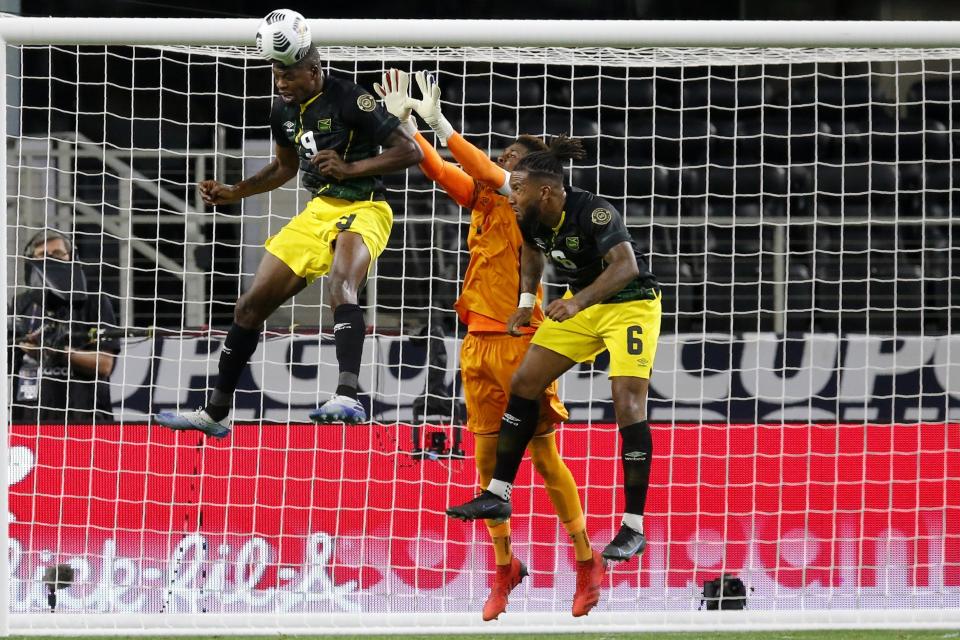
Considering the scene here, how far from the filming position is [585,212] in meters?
5.41

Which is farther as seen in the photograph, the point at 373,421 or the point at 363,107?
the point at 373,421

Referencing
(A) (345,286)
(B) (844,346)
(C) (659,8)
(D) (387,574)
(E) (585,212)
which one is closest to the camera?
(A) (345,286)

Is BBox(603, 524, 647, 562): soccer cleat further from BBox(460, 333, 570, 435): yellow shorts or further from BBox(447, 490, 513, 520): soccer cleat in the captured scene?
BBox(460, 333, 570, 435): yellow shorts

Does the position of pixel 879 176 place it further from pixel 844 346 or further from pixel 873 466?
pixel 873 466

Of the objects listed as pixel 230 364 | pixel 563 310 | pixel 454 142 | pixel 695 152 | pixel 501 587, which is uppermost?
pixel 695 152

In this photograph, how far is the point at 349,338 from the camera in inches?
198

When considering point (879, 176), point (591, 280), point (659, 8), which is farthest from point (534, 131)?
point (591, 280)

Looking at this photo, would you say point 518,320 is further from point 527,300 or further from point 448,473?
point 448,473

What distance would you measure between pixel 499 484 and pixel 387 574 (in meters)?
1.97

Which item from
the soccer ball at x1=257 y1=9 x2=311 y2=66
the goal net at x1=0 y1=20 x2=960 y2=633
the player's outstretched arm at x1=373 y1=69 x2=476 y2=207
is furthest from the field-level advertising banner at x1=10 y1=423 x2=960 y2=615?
the soccer ball at x1=257 y1=9 x2=311 y2=66

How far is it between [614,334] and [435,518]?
7.24ft

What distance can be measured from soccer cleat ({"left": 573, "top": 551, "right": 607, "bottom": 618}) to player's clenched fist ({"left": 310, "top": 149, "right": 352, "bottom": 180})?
2.14m

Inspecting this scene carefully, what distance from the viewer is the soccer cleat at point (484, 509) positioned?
17.2ft

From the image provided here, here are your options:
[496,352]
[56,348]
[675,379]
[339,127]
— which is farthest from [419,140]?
[56,348]
